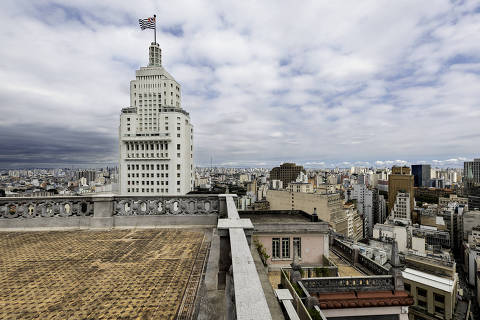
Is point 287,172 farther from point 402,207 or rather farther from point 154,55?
point 154,55

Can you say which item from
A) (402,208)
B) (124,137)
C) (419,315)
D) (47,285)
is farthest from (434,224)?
(47,285)

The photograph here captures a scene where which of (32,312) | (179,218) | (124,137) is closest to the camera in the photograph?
(32,312)

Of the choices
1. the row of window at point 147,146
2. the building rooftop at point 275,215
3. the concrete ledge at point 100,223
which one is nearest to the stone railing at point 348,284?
the building rooftop at point 275,215

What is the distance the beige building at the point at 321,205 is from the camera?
79.8 m

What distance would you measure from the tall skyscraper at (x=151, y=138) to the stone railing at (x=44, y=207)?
175 feet

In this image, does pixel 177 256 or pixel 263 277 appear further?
pixel 177 256

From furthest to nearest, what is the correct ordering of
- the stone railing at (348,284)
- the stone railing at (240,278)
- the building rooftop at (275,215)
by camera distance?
the building rooftop at (275,215)
the stone railing at (348,284)
the stone railing at (240,278)

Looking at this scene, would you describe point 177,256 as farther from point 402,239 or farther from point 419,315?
point 402,239

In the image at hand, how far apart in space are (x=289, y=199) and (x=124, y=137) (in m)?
61.0

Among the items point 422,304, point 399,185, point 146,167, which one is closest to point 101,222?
point 422,304

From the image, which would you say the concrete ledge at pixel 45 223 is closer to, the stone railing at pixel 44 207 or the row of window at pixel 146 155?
the stone railing at pixel 44 207

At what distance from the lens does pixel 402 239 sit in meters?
66.8

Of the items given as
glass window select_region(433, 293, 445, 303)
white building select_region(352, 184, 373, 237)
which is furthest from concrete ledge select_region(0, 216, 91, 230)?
white building select_region(352, 184, 373, 237)

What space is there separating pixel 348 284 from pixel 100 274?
13335mm
